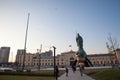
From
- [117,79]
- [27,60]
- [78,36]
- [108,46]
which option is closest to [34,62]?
[27,60]

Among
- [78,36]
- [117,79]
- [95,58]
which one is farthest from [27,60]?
[117,79]

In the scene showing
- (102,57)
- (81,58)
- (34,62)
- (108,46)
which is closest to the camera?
(81,58)

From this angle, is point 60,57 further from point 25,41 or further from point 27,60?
point 25,41

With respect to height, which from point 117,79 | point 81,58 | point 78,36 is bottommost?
point 117,79

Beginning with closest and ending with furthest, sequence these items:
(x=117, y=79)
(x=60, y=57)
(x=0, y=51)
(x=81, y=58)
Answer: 1. (x=117, y=79)
2. (x=81, y=58)
3. (x=60, y=57)
4. (x=0, y=51)

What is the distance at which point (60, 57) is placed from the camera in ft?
464

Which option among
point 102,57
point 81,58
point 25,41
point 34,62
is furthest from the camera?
point 34,62

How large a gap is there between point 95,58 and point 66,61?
28.3 metres

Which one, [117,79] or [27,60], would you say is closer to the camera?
[117,79]

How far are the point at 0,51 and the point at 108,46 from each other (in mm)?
139671

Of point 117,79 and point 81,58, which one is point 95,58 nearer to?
point 81,58

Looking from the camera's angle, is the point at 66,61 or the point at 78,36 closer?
the point at 78,36

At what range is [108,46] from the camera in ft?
193

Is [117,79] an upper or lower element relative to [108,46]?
lower
